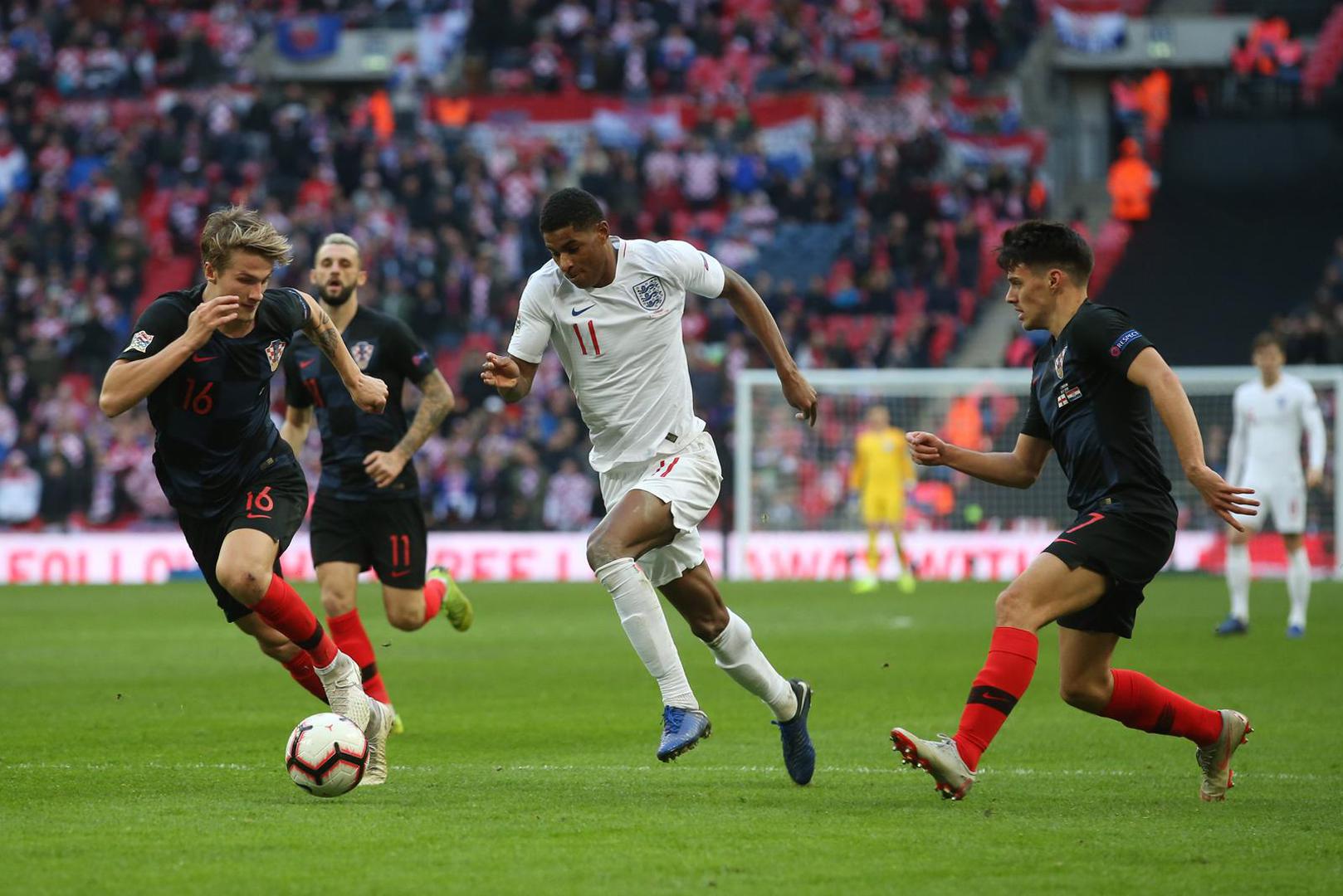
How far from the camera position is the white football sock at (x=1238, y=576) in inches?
616

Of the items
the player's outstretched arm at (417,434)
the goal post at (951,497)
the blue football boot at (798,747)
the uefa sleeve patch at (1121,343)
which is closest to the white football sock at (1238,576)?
the goal post at (951,497)

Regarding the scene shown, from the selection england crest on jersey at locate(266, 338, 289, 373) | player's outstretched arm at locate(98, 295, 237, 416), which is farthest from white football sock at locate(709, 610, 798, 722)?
player's outstretched arm at locate(98, 295, 237, 416)

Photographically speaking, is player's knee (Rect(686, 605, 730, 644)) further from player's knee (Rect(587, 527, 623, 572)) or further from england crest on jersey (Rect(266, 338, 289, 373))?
england crest on jersey (Rect(266, 338, 289, 373))

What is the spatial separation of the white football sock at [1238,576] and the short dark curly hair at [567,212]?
9786mm

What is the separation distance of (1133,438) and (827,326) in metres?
21.1

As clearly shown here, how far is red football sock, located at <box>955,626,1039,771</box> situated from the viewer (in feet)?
22.0

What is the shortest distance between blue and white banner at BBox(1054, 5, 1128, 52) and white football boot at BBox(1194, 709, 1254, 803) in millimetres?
28486

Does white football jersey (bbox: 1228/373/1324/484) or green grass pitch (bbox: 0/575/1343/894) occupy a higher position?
green grass pitch (bbox: 0/575/1343/894)

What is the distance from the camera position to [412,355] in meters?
9.47

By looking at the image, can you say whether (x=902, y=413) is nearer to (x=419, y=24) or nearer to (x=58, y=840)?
(x=419, y=24)

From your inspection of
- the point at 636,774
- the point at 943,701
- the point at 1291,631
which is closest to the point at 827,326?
the point at 1291,631

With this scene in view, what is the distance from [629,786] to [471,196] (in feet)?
77.0

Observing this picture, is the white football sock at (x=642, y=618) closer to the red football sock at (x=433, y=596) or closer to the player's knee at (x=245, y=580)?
the player's knee at (x=245, y=580)

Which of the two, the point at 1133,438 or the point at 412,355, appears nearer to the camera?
the point at 1133,438
